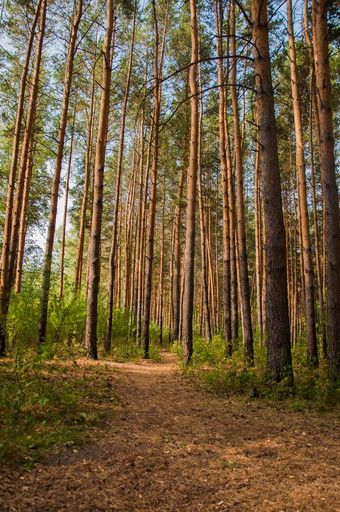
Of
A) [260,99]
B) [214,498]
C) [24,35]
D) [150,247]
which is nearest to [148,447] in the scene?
[214,498]

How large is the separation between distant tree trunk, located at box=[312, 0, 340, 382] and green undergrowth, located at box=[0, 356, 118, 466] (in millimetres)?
3944

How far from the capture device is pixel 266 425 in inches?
154

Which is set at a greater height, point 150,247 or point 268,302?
point 150,247

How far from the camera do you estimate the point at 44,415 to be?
3.53 metres

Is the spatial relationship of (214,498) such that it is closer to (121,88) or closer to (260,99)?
(260,99)

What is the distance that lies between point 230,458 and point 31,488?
5.70ft

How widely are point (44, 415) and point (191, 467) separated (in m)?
1.76

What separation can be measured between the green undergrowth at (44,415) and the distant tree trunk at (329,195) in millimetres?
3944

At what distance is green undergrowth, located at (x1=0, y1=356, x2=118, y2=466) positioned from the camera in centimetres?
278

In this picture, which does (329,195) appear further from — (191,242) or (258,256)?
(258,256)

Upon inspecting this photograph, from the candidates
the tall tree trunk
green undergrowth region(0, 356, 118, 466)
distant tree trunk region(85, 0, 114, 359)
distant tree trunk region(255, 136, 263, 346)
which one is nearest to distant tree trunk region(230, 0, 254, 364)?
the tall tree trunk

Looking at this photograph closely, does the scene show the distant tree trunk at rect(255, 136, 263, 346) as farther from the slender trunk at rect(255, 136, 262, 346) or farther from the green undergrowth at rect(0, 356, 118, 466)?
the green undergrowth at rect(0, 356, 118, 466)

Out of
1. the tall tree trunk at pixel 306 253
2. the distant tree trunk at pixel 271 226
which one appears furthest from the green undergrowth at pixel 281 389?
the tall tree trunk at pixel 306 253

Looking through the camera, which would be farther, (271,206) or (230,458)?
(271,206)
